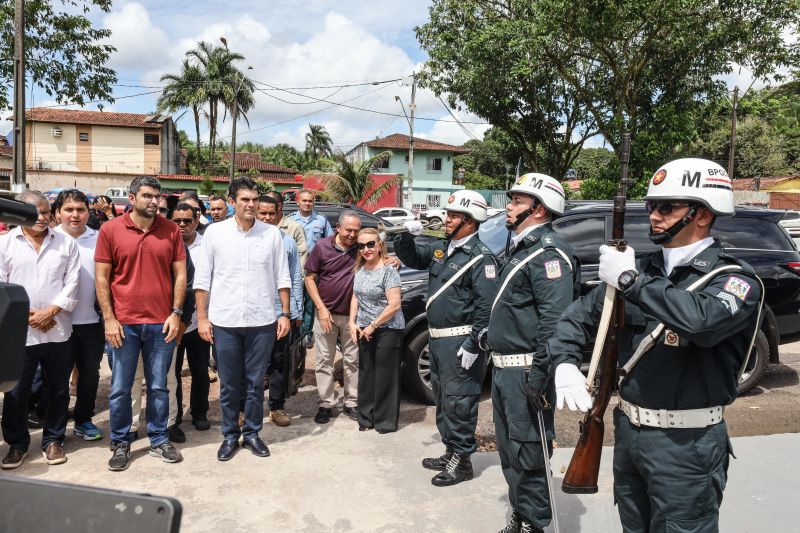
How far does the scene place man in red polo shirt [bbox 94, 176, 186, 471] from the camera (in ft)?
14.2

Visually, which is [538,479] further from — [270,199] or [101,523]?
[270,199]

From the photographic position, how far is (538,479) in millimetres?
3383

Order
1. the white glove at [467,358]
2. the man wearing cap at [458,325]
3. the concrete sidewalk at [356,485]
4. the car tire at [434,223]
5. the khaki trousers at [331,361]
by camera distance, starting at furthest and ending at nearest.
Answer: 1. the car tire at [434,223]
2. the khaki trousers at [331,361]
3. the man wearing cap at [458,325]
4. the white glove at [467,358]
5. the concrete sidewalk at [356,485]

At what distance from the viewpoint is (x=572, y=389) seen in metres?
2.52

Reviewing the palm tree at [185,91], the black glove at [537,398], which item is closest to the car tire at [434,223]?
the palm tree at [185,91]

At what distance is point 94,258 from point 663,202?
3729mm

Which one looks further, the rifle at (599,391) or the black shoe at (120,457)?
the black shoe at (120,457)

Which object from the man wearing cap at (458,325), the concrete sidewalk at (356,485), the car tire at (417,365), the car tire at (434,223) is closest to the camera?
the concrete sidewalk at (356,485)

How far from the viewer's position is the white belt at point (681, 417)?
7.64 feet

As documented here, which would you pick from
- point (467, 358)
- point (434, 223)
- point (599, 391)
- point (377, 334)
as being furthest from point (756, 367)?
point (434, 223)

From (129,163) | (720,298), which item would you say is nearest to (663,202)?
(720,298)

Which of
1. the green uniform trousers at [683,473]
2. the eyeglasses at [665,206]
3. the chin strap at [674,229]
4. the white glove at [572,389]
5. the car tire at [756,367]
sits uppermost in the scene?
the eyeglasses at [665,206]

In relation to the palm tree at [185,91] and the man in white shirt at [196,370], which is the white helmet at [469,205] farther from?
the palm tree at [185,91]

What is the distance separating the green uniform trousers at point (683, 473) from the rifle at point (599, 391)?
0.19 metres
